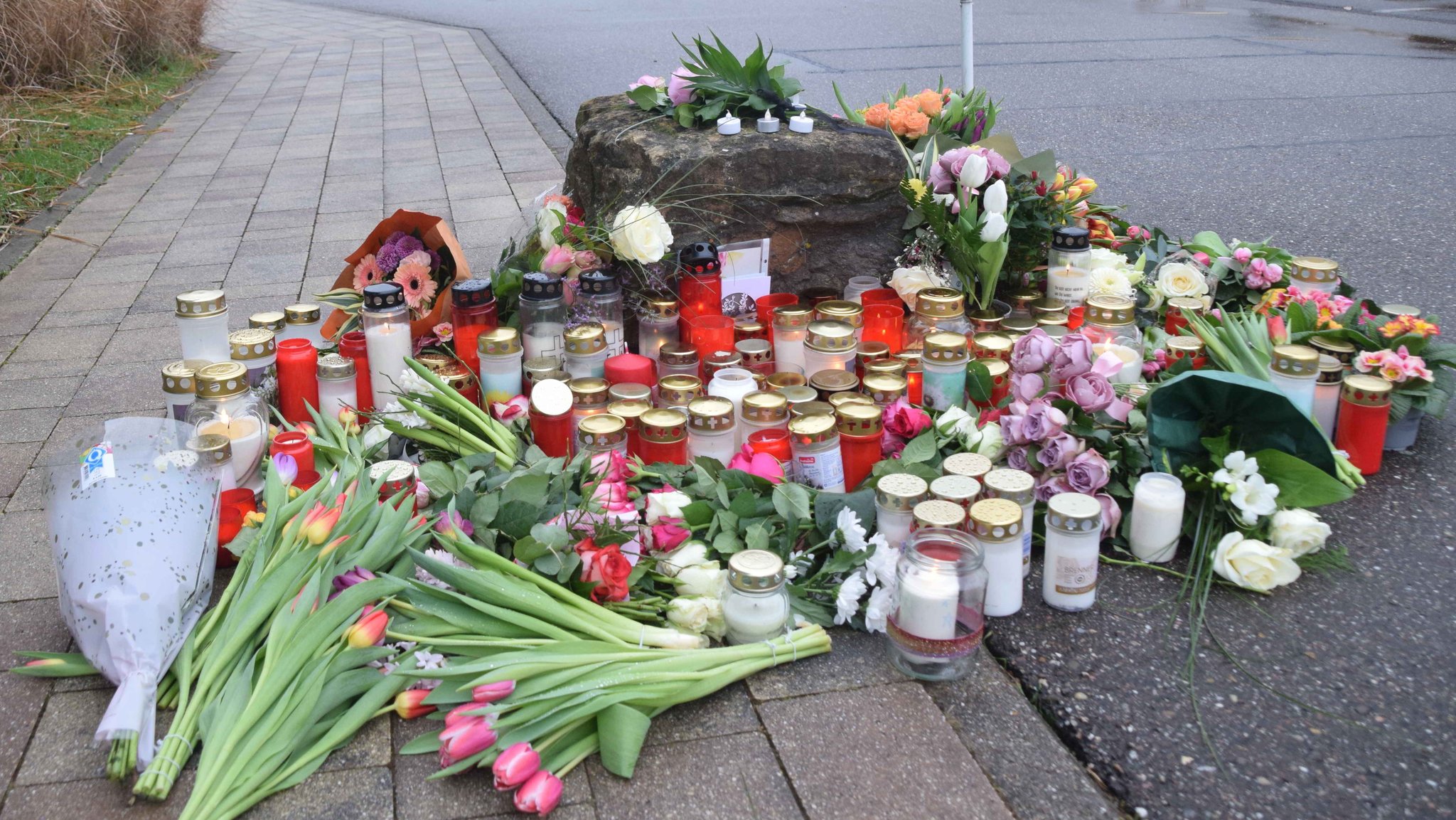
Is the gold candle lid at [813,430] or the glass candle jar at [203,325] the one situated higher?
the glass candle jar at [203,325]

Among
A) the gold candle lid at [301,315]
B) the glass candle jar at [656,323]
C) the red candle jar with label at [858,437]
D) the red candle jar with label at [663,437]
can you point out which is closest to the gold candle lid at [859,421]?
the red candle jar with label at [858,437]

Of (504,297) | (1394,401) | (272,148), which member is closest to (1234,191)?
(1394,401)

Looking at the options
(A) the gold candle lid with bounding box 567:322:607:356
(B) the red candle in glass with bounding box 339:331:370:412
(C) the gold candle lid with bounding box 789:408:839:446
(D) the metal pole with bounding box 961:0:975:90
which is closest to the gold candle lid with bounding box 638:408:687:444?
(C) the gold candle lid with bounding box 789:408:839:446

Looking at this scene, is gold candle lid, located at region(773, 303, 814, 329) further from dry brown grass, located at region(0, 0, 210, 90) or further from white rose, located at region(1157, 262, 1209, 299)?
dry brown grass, located at region(0, 0, 210, 90)

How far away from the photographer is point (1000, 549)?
6.93 feet

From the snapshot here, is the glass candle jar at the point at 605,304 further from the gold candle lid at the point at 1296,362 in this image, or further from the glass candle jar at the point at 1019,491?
the gold candle lid at the point at 1296,362

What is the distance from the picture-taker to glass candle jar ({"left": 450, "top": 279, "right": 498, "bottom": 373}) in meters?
2.98

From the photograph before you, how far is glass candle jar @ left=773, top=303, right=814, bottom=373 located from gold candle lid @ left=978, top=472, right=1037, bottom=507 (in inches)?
33.5

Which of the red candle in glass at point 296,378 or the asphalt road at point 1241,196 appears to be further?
the red candle in glass at point 296,378

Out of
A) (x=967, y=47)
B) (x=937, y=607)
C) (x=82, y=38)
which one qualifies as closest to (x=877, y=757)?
(x=937, y=607)

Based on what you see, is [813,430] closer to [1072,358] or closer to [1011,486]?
[1011,486]

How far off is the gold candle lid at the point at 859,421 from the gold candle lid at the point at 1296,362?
2.93 ft

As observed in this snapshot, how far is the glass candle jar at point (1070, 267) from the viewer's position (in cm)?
322

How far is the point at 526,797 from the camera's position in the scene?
66.4 inches
